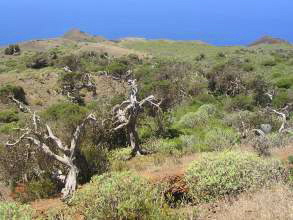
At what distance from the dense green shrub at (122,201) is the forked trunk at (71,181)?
4269 mm

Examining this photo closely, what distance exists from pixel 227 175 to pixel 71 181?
14.8 feet

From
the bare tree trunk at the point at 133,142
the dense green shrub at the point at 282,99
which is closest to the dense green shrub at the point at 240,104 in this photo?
the dense green shrub at the point at 282,99

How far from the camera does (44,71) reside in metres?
50.6

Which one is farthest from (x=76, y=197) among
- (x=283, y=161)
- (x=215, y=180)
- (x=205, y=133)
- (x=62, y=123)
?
(x=205, y=133)

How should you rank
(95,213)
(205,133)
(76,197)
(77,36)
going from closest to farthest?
(95,213) < (76,197) < (205,133) < (77,36)

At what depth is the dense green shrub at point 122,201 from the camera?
317 inches

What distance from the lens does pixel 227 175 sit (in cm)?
1007

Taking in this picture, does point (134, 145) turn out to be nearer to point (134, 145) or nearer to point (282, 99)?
point (134, 145)

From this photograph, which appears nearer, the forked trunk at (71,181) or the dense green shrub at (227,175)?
the dense green shrub at (227,175)

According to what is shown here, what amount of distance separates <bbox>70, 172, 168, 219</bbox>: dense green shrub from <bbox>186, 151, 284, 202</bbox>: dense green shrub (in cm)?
178

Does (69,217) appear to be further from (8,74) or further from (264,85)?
(8,74)

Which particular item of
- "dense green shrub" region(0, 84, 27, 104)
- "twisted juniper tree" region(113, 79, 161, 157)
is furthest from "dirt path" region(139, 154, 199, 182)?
"dense green shrub" region(0, 84, 27, 104)

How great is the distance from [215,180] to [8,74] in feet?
140

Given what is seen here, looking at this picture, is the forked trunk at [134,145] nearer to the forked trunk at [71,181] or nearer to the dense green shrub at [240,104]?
the forked trunk at [71,181]
